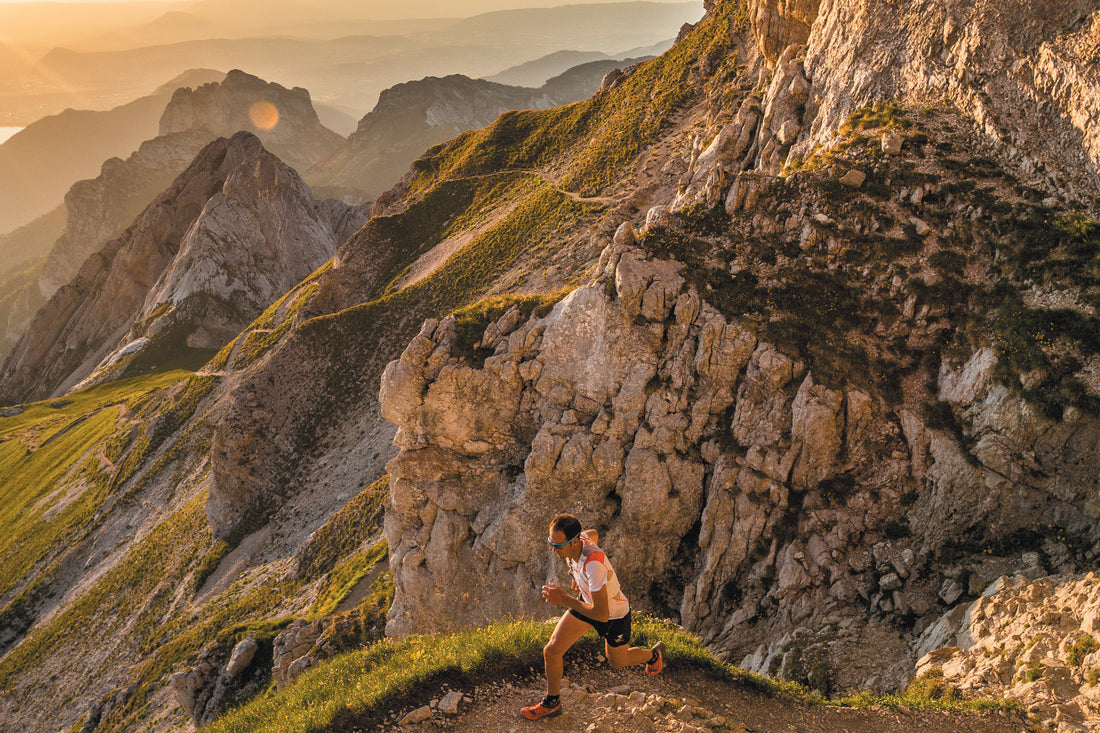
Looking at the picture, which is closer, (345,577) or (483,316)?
(483,316)

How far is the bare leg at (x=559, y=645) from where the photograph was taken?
33.2 feet

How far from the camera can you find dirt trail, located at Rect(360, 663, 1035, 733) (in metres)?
10.3

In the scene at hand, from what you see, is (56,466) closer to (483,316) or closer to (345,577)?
(345,577)

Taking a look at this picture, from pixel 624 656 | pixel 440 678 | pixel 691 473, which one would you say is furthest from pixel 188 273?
pixel 624 656

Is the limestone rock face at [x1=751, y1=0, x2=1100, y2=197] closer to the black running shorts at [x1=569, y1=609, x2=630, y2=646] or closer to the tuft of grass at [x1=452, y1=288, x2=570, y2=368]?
the tuft of grass at [x1=452, y1=288, x2=570, y2=368]

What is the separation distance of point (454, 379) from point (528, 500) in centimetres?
673

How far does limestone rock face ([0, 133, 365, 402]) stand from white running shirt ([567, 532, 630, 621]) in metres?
122

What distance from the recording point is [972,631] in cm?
1416

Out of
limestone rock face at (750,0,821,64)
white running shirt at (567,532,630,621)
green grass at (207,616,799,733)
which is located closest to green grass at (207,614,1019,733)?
green grass at (207,616,799,733)

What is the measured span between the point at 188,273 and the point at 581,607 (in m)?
129

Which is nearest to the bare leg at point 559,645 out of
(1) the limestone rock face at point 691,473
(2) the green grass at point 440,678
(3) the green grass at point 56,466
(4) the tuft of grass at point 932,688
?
(2) the green grass at point 440,678

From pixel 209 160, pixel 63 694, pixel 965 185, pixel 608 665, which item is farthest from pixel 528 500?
pixel 209 160

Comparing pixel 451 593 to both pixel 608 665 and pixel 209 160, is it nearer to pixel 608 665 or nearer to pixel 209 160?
pixel 608 665

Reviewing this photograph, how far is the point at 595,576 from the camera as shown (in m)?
9.73
